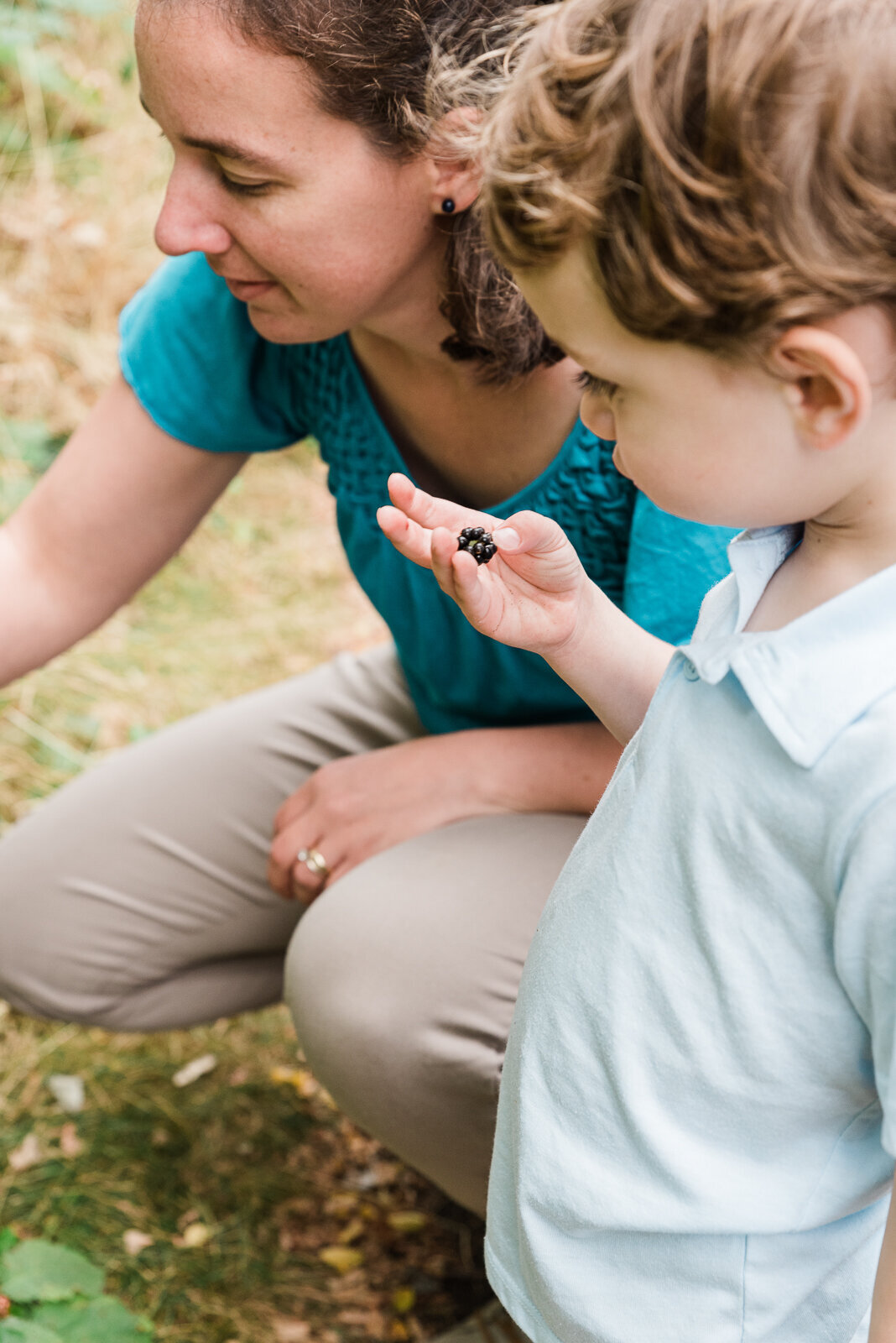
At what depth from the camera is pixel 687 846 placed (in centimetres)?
85

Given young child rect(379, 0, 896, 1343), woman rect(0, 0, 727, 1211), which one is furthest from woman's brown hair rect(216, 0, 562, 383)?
young child rect(379, 0, 896, 1343)

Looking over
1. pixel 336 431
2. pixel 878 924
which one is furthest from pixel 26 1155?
pixel 878 924

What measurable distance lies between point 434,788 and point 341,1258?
689 millimetres

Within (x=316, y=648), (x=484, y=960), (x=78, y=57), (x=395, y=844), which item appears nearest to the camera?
(x=484, y=960)

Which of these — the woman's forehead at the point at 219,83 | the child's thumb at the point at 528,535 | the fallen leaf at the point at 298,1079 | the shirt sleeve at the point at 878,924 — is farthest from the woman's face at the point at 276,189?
the fallen leaf at the point at 298,1079

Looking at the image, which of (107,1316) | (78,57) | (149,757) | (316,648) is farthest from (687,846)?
(78,57)

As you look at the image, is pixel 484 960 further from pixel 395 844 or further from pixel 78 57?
pixel 78 57

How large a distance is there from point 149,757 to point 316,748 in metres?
0.24

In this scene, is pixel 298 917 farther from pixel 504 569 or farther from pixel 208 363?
pixel 504 569

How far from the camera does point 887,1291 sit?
0.81 metres

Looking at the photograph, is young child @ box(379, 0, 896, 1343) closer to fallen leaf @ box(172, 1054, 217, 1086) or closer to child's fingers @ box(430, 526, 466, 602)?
child's fingers @ box(430, 526, 466, 602)

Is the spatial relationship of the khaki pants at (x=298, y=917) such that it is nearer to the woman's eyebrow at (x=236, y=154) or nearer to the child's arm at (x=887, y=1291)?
the child's arm at (x=887, y=1291)

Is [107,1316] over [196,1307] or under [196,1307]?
over

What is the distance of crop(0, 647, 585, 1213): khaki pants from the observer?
1.38m
